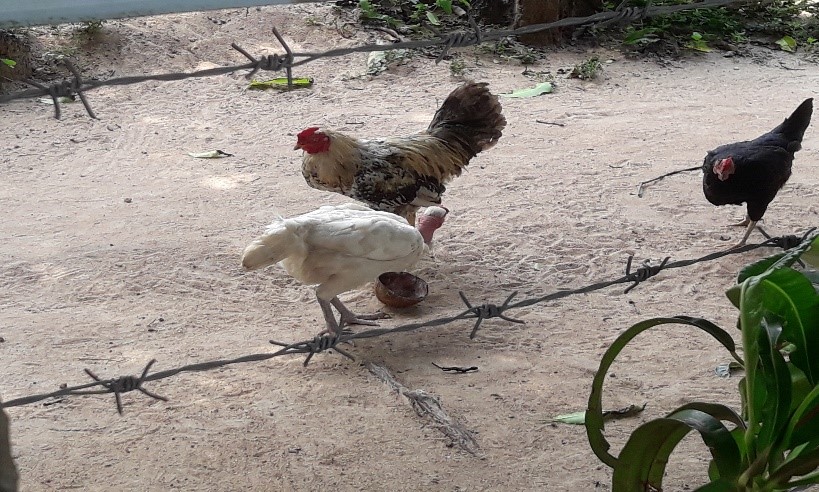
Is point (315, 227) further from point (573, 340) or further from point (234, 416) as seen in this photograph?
point (573, 340)

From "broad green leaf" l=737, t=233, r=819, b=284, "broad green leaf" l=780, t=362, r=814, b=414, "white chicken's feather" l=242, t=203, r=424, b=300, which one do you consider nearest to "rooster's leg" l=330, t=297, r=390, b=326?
"white chicken's feather" l=242, t=203, r=424, b=300

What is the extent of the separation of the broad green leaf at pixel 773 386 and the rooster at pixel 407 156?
2.82 meters

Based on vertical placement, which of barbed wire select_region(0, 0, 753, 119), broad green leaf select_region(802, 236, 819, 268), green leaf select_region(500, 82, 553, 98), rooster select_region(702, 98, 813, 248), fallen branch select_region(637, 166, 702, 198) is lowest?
green leaf select_region(500, 82, 553, 98)

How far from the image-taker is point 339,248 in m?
3.88

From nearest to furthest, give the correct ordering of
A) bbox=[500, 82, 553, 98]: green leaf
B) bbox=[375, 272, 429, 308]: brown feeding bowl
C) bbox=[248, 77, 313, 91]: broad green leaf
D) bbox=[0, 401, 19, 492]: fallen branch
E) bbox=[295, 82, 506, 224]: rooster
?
bbox=[0, 401, 19, 492]: fallen branch → bbox=[375, 272, 429, 308]: brown feeding bowl → bbox=[295, 82, 506, 224]: rooster → bbox=[500, 82, 553, 98]: green leaf → bbox=[248, 77, 313, 91]: broad green leaf

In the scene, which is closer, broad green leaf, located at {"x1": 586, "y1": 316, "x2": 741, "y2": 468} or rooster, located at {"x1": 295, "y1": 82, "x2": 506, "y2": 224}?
broad green leaf, located at {"x1": 586, "y1": 316, "x2": 741, "y2": 468}

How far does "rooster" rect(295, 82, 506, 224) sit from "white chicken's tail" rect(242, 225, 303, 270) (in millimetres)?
1212

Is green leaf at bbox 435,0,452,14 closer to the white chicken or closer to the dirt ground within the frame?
the dirt ground

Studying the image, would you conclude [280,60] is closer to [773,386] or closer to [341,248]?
[341,248]

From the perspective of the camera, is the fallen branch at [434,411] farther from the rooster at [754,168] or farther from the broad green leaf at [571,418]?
the rooster at [754,168]

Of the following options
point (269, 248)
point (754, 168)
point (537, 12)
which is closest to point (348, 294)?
point (269, 248)

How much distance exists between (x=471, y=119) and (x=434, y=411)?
2315 mm

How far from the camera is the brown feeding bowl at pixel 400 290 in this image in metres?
4.49

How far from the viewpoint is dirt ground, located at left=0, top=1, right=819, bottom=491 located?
3.25 metres
